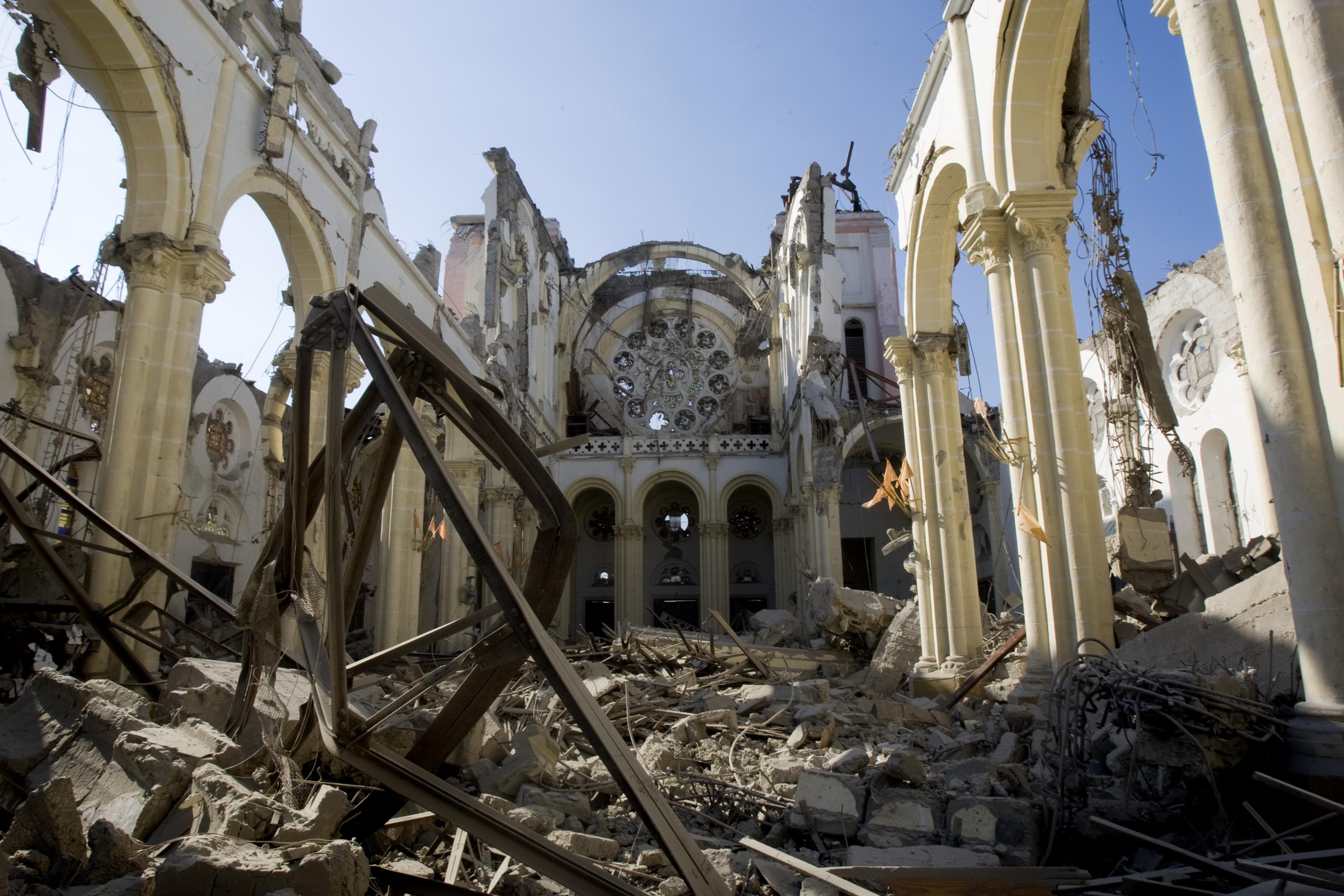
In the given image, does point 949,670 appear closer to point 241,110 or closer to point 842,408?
point 241,110

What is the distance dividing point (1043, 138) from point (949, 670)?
5.59 meters

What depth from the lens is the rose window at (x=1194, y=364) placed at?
15.9m

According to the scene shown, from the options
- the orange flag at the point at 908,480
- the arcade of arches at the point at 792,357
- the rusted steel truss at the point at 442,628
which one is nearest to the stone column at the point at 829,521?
the arcade of arches at the point at 792,357

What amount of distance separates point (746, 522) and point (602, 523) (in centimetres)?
463

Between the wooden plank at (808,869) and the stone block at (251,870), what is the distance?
1703 mm

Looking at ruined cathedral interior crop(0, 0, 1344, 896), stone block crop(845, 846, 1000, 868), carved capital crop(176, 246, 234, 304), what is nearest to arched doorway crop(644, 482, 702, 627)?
ruined cathedral interior crop(0, 0, 1344, 896)

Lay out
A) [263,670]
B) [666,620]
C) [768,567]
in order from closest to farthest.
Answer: [263,670] < [666,620] < [768,567]

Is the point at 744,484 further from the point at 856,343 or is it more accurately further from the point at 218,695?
the point at 218,695

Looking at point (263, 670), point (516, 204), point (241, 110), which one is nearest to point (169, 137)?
point (241, 110)

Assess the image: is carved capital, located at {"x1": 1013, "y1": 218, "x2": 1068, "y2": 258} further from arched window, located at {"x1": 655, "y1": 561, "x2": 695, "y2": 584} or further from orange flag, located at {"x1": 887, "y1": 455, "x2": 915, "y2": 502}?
arched window, located at {"x1": 655, "y1": 561, "x2": 695, "y2": 584}

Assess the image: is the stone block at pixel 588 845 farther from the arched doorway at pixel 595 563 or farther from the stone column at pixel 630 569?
the arched doorway at pixel 595 563

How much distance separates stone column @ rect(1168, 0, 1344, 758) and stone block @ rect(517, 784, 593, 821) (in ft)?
11.4

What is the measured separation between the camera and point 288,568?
3547 mm

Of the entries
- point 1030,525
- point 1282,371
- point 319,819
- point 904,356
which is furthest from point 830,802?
point 904,356
